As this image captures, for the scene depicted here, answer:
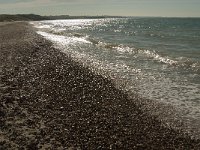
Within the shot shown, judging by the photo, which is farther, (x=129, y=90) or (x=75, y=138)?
(x=129, y=90)

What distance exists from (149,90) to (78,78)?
4.33 meters

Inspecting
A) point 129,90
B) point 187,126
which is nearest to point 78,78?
point 129,90

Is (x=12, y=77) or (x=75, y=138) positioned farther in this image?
(x=12, y=77)

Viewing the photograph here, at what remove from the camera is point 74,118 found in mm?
13133

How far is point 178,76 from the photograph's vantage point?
2369 centimetres

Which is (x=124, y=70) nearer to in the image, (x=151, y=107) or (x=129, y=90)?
(x=129, y=90)

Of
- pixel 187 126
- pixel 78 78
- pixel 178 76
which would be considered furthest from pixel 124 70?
pixel 187 126

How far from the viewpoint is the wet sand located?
1099 centimetres

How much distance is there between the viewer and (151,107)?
15547 mm

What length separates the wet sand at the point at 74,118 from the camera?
11.0 metres

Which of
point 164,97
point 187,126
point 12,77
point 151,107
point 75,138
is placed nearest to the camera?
point 75,138

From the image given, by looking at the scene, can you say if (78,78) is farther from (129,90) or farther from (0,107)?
(0,107)

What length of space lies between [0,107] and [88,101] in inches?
155

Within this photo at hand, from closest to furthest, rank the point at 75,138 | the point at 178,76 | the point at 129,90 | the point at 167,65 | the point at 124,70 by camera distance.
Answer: the point at 75,138
the point at 129,90
the point at 178,76
the point at 124,70
the point at 167,65
